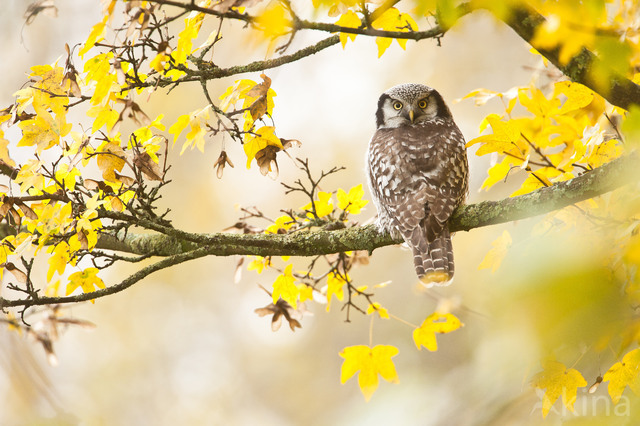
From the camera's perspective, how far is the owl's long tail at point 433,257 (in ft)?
11.0

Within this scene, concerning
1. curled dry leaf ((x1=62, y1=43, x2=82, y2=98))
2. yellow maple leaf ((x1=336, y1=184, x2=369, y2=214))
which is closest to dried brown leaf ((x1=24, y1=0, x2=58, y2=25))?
curled dry leaf ((x1=62, y1=43, x2=82, y2=98))

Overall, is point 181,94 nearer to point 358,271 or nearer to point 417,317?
point 358,271

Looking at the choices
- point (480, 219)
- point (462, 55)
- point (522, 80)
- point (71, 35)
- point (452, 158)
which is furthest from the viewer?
point (462, 55)

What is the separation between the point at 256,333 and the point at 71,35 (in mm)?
6569

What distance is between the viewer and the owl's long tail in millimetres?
3361

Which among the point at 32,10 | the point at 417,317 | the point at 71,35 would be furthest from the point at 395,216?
the point at 71,35

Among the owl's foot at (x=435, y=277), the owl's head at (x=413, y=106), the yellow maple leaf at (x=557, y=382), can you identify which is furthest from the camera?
the owl's head at (x=413, y=106)

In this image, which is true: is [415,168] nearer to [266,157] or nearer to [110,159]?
[266,157]

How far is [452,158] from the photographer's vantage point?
3.84 meters

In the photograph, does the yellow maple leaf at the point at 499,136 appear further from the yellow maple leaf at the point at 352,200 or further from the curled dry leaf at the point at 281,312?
the curled dry leaf at the point at 281,312

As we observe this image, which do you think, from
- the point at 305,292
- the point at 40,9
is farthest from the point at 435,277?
the point at 40,9

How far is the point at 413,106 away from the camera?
4.62 metres

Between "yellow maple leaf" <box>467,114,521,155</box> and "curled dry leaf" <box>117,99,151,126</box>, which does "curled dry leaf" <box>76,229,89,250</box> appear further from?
"yellow maple leaf" <box>467,114,521,155</box>

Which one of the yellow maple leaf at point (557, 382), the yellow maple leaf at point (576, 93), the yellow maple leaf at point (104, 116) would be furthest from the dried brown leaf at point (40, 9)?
the yellow maple leaf at point (557, 382)
